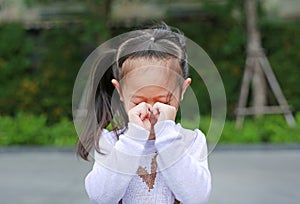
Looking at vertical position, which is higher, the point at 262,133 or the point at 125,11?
the point at 125,11

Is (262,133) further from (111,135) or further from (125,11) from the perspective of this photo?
(111,135)

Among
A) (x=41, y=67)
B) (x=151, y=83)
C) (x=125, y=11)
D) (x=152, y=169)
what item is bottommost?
(x=41, y=67)

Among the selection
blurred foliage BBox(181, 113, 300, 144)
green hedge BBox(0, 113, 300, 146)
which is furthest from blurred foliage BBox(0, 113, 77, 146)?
blurred foliage BBox(181, 113, 300, 144)

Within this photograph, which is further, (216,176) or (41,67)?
(41,67)

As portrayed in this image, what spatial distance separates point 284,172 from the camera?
5.79 metres

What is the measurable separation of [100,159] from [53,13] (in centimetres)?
930

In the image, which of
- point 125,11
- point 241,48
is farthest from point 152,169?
point 125,11

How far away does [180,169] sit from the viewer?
4.12 feet

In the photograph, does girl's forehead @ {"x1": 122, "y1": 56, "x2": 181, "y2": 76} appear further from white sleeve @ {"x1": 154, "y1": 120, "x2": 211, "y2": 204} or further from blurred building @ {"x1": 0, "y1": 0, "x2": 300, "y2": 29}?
blurred building @ {"x1": 0, "y1": 0, "x2": 300, "y2": 29}

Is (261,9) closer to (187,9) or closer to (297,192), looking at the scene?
(187,9)

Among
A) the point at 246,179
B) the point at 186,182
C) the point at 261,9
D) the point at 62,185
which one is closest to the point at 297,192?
the point at 246,179

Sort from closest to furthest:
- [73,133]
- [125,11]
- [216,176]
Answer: [216,176] < [73,133] < [125,11]

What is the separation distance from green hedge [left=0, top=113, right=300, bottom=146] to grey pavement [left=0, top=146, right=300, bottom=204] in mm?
261

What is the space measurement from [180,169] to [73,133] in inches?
269
